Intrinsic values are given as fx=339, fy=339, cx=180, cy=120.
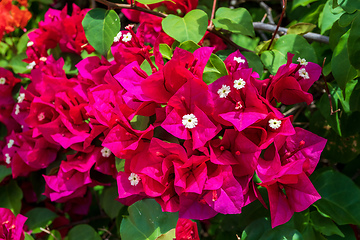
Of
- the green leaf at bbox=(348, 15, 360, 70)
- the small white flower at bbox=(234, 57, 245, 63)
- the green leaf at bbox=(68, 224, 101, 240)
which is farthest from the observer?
the green leaf at bbox=(68, 224, 101, 240)

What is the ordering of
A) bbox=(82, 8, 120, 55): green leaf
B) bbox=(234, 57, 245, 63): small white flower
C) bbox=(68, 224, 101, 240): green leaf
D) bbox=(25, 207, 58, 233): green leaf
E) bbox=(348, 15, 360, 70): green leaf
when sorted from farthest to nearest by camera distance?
bbox=(25, 207, 58, 233): green leaf
bbox=(68, 224, 101, 240): green leaf
bbox=(82, 8, 120, 55): green leaf
bbox=(234, 57, 245, 63): small white flower
bbox=(348, 15, 360, 70): green leaf

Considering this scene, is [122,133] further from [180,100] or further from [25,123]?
[25,123]

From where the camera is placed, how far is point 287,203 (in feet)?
2.37

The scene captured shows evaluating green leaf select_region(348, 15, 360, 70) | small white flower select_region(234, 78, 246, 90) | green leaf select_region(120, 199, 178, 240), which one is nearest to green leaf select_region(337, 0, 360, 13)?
green leaf select_region(348, 15, 360, 70)

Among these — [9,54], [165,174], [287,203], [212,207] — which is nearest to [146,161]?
[165,174]

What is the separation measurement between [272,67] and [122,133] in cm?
40

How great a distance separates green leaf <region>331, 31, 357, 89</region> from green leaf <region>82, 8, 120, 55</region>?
1.73ft

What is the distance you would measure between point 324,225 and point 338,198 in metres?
0.08

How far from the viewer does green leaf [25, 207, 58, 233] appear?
1078 millimetres

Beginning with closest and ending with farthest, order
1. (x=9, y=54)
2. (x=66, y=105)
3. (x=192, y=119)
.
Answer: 1. (x=192, y=119)
2. (x=66, y=105)
3. (x=9, y=54)

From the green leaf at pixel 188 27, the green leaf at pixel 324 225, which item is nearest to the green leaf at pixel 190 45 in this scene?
the green leaf at pixel 188 27

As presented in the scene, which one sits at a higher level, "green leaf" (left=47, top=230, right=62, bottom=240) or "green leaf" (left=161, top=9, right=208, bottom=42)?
"green leaf" (left=161, top=9, right=208, bottom=42)

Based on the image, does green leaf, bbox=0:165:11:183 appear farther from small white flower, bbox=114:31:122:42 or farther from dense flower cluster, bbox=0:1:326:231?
small white flower, bbox=114:31:122:42

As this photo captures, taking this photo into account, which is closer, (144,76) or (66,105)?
(144,76)
